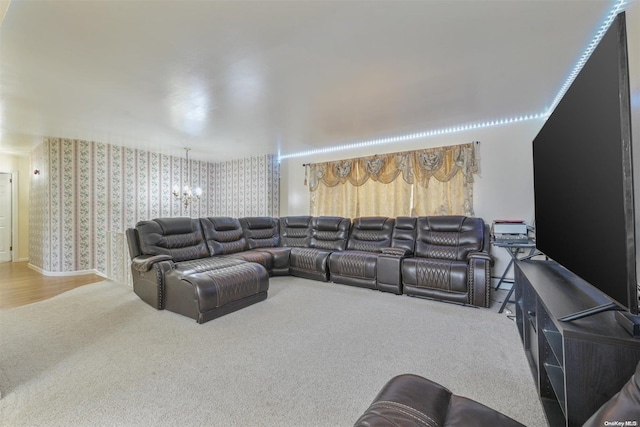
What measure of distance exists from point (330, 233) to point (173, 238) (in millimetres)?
2530

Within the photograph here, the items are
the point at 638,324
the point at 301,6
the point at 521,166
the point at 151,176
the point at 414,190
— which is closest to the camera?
the point at 638,324

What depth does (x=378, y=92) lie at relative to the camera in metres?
2.97

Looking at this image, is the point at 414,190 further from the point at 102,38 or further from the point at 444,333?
the point at 102,38

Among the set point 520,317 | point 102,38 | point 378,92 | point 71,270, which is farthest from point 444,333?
point 71,270

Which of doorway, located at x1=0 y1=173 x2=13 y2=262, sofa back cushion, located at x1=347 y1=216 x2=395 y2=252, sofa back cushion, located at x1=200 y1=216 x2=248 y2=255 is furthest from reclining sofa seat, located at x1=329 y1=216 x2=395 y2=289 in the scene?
doorway, located at x1=0 y1=173 x2=13 y2=262

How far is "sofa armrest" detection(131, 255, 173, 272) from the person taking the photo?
3.05 m

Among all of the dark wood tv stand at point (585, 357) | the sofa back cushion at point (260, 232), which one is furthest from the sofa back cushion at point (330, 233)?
the dark wood tv stand at point (585, 357)

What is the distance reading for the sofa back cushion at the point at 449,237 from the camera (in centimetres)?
363

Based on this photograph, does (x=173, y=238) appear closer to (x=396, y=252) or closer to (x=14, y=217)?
(x=396, y=252)

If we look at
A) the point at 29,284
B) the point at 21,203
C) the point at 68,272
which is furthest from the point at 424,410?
the point at 21,203

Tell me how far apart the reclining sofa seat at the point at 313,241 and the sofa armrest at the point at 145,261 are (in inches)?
80.1

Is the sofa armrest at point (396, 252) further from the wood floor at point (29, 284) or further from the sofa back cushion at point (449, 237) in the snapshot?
the wood floor at point (29, 284)

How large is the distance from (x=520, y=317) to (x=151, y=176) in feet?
22.7

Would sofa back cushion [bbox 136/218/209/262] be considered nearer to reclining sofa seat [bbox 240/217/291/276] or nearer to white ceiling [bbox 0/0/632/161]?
reclining sofa seat [bbox 240/217/291/276]
